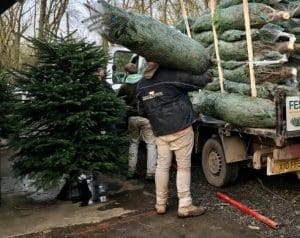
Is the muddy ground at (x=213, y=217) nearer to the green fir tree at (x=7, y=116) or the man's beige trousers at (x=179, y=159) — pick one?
the man's beige trousers at (x=179, y=159)

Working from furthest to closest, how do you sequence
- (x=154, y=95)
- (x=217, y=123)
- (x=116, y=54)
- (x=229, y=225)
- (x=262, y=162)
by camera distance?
(x=116, y=54) < (x=217, y=123) < (x=262, y=162) < (x=154, y=95) < (x=229, y=225)

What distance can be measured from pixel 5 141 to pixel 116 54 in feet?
14.1

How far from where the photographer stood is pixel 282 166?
599 centimetres

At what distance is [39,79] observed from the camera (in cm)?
638

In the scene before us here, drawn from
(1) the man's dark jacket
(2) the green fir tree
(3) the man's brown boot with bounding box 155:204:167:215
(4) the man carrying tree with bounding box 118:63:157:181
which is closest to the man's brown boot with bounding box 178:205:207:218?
(3) the man's brown boot with bounding box 155:204:167:215

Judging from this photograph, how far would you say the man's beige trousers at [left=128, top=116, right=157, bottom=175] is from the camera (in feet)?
24.3

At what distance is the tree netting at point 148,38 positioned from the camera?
4.75 m

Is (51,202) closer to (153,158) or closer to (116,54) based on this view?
(153,158)

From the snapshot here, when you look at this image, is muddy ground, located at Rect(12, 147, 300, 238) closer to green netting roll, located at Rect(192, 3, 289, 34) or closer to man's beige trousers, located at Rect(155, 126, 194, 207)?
man's beige trousers, located at Rect(155, 126, 194, 207)

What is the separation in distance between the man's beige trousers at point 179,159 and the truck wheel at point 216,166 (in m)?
1.16

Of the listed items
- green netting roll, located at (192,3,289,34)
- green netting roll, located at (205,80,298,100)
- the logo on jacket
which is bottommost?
the logo on jacket

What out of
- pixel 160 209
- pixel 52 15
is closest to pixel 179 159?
pixel 160 209

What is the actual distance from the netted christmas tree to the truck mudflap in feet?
6.36

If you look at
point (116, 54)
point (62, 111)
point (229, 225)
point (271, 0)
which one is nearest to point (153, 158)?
point (62, 111)
